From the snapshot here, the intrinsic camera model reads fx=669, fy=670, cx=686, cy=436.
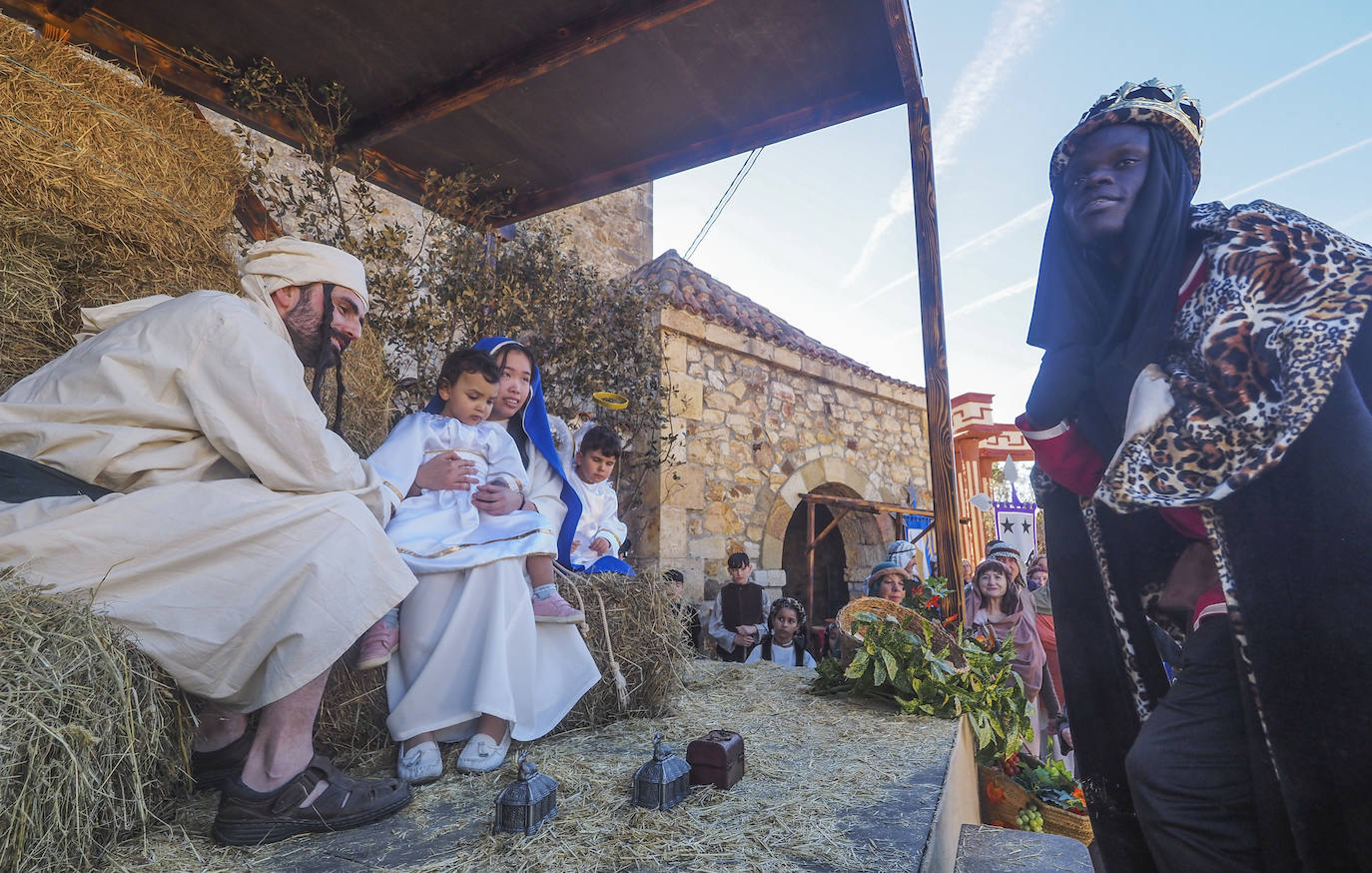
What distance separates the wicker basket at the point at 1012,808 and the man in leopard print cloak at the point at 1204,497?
2683mm

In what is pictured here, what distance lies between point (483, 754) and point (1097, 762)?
182 centimetres

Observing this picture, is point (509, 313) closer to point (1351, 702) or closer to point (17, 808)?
point (17, 808)

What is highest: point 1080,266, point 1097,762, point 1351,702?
point 1080,266

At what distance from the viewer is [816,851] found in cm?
157

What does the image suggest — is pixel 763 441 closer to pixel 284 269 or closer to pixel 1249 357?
pixel 284 269

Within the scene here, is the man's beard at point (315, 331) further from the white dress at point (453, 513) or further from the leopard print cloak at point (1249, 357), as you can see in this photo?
the leopard print cloak at point (1249, 357)

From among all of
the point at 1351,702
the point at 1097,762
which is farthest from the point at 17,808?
the point at 1351,702

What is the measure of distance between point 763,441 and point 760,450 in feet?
0.43

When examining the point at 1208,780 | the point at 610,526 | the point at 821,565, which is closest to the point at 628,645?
the point at 610,526

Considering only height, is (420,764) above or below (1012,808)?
above

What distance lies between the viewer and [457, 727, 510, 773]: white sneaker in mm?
2244

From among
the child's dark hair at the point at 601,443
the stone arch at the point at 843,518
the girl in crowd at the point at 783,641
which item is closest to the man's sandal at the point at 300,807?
the child's dark hair at the point at 601,443

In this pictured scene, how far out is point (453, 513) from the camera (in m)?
2.69

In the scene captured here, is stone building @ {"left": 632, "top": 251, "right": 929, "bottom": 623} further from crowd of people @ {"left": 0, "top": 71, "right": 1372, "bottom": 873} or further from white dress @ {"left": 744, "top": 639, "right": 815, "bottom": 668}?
crowd of people @ {"left": 0, "top": 71, "right": 1372, "bottom": 873}
